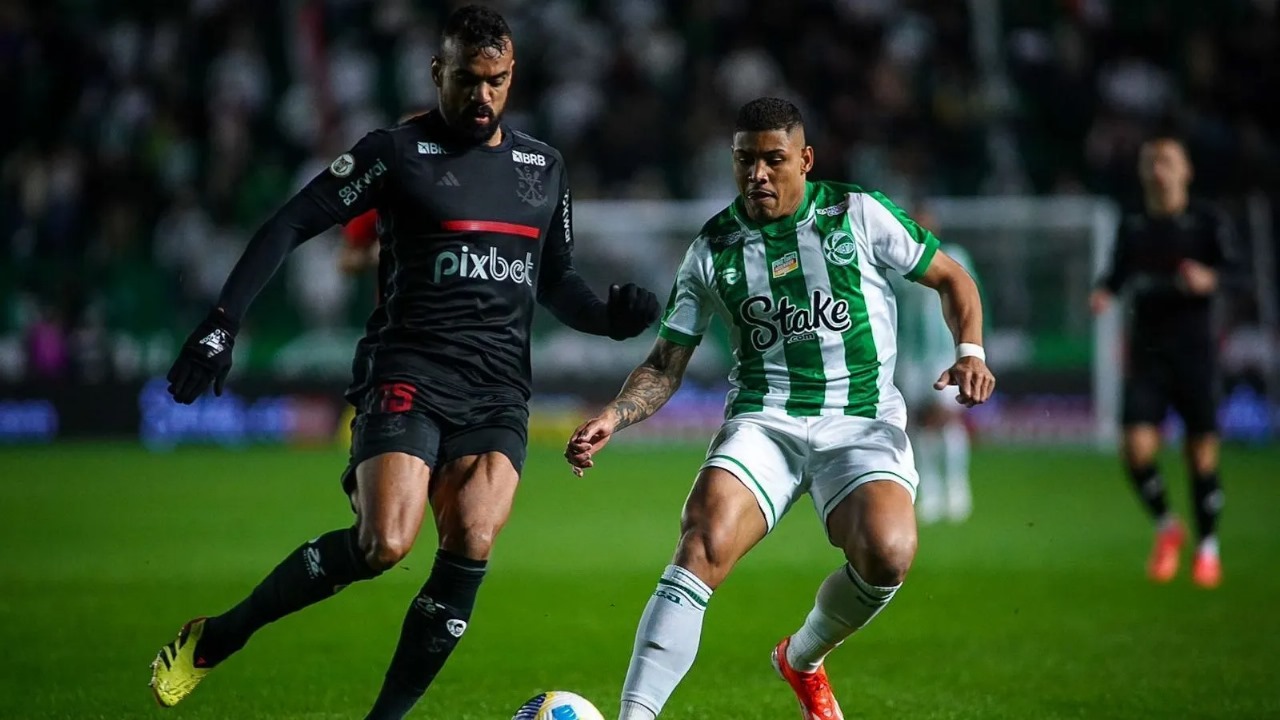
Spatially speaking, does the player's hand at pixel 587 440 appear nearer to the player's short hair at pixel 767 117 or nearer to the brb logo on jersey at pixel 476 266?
the brb logo on jersey at pixel 476 266

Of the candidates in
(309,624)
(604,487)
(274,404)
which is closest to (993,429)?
(604,487)

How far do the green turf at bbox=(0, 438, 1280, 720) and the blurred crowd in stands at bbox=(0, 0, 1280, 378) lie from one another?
5.89 metres

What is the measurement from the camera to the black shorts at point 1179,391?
10.6 metres

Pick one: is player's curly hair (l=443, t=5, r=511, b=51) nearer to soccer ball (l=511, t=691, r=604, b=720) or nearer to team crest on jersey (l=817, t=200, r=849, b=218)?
team crest on jersey (l=817, t=200, r=849, b=218)

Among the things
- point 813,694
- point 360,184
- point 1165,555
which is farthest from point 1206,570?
point 360,184

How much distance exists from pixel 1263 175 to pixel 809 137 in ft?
19.3

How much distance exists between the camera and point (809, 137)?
2136cm

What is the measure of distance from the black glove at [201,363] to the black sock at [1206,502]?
281 inches

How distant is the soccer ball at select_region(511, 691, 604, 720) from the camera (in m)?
5.34

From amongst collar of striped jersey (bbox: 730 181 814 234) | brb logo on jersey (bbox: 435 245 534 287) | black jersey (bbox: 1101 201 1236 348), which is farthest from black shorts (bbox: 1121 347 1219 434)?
brb logo on jersey (bbox: 435 245 534 287)

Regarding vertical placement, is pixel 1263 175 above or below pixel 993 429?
above

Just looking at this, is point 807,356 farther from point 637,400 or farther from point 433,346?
point 433,346

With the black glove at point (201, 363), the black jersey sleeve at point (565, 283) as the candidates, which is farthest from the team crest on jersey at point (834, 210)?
the black glove at point (201, 363)

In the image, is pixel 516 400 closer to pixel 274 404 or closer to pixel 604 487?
pixel 604 487
